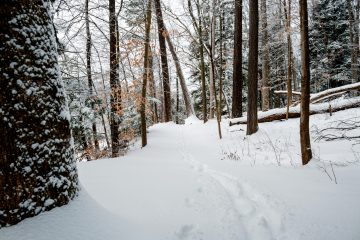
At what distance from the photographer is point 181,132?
14188mm

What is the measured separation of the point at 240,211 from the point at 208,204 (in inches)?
17.3

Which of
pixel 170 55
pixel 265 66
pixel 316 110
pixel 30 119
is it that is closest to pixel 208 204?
pixel 30 119

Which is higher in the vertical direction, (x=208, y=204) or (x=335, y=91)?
(x=335, y=91)

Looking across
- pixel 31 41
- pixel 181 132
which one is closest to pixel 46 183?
pixel 31 41

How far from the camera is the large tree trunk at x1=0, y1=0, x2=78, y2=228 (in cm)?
213

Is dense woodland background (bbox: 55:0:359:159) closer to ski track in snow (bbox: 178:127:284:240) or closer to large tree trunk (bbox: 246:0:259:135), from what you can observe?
large tree trunk (bbox: 246:0:259:135)

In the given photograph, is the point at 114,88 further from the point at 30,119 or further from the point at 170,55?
the point at 170,55

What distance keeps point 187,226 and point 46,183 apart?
5.13 ft

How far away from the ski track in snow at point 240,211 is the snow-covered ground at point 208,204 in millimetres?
11

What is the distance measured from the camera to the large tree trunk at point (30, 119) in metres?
2.13

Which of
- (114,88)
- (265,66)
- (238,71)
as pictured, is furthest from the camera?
(265,66)

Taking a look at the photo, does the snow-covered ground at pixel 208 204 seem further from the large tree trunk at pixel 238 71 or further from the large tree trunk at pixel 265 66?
the large tree trunk at pixel 265 66

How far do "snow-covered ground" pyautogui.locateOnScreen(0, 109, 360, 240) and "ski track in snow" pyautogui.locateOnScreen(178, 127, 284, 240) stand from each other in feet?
0.04

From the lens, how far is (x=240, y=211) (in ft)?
11.5
